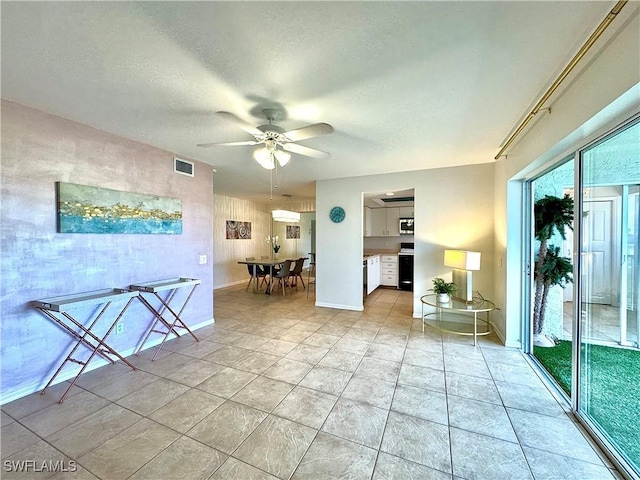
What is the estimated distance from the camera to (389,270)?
6.60 metres

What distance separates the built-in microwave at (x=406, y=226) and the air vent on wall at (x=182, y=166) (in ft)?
16.4

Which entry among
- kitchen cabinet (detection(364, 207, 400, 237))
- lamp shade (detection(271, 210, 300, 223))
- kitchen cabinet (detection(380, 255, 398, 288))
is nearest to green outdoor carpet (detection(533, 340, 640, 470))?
kitchen cabinet (detection(380, 255, 398, 288))

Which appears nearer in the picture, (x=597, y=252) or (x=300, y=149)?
(x=597, y=252)

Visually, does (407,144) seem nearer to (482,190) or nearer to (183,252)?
(482,190)

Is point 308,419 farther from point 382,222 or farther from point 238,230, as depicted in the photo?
point 238,230

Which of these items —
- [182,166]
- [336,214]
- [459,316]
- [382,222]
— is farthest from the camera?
[382,222]

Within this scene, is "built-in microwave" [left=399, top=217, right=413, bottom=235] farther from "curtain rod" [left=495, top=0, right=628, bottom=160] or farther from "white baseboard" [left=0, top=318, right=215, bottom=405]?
"white baseboard" [left=0, top=318, right=215, bottom=405]

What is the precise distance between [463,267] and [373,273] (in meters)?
2.92

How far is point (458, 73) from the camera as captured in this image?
171cm

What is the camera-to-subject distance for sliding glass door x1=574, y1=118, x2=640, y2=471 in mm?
1584

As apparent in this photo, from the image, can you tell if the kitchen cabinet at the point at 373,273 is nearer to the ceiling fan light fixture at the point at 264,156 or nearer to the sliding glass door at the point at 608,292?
the sliding glass door at the point at 608,292

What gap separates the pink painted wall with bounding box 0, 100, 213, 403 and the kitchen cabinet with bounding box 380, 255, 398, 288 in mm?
5007

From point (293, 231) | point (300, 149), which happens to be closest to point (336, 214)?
point (300, 149)

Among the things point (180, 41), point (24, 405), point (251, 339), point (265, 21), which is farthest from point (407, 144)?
point (24, 405)
